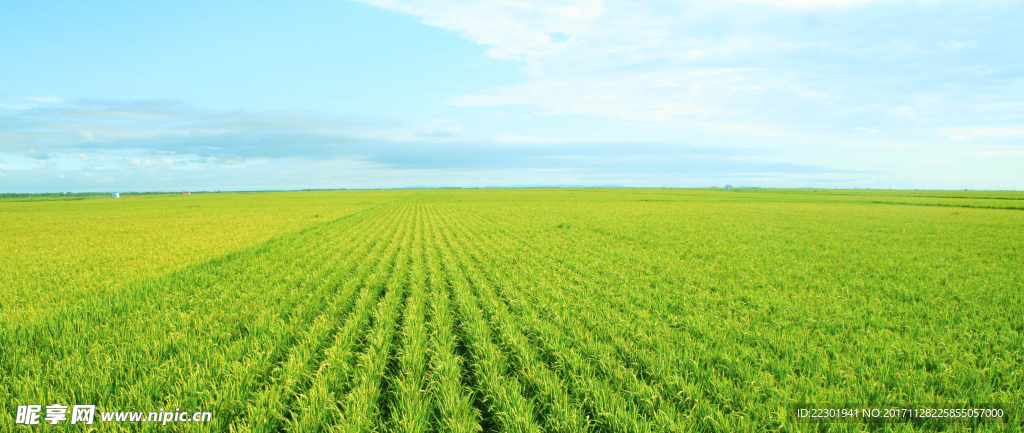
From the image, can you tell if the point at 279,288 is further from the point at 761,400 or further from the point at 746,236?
the point at 746,236

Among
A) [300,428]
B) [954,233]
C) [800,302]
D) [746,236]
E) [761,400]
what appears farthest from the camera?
[954,233]

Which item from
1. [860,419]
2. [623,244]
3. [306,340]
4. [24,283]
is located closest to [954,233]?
[623,244]

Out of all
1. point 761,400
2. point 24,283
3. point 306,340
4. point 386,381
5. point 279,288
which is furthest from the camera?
point 24,283

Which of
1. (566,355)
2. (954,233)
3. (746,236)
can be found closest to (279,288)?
(566,355)

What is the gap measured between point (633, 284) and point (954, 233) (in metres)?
22.5

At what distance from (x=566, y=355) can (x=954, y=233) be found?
26553 millimetres

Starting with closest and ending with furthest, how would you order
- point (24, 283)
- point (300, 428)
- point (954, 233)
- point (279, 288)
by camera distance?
point (300, 428) < point (279, 288) < point (24, 283) < point (954, 233)

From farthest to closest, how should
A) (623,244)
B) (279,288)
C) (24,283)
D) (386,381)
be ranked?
(623,244) < (24,283) < (279,288) < (386,381)

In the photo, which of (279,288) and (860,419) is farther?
(279,288)

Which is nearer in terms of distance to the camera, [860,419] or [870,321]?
[860,419]

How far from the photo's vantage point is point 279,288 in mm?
8820

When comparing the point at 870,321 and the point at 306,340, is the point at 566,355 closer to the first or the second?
the point at 306,340

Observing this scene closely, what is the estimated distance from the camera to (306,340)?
5578 millimetres

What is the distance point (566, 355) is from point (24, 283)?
43.5 ft
